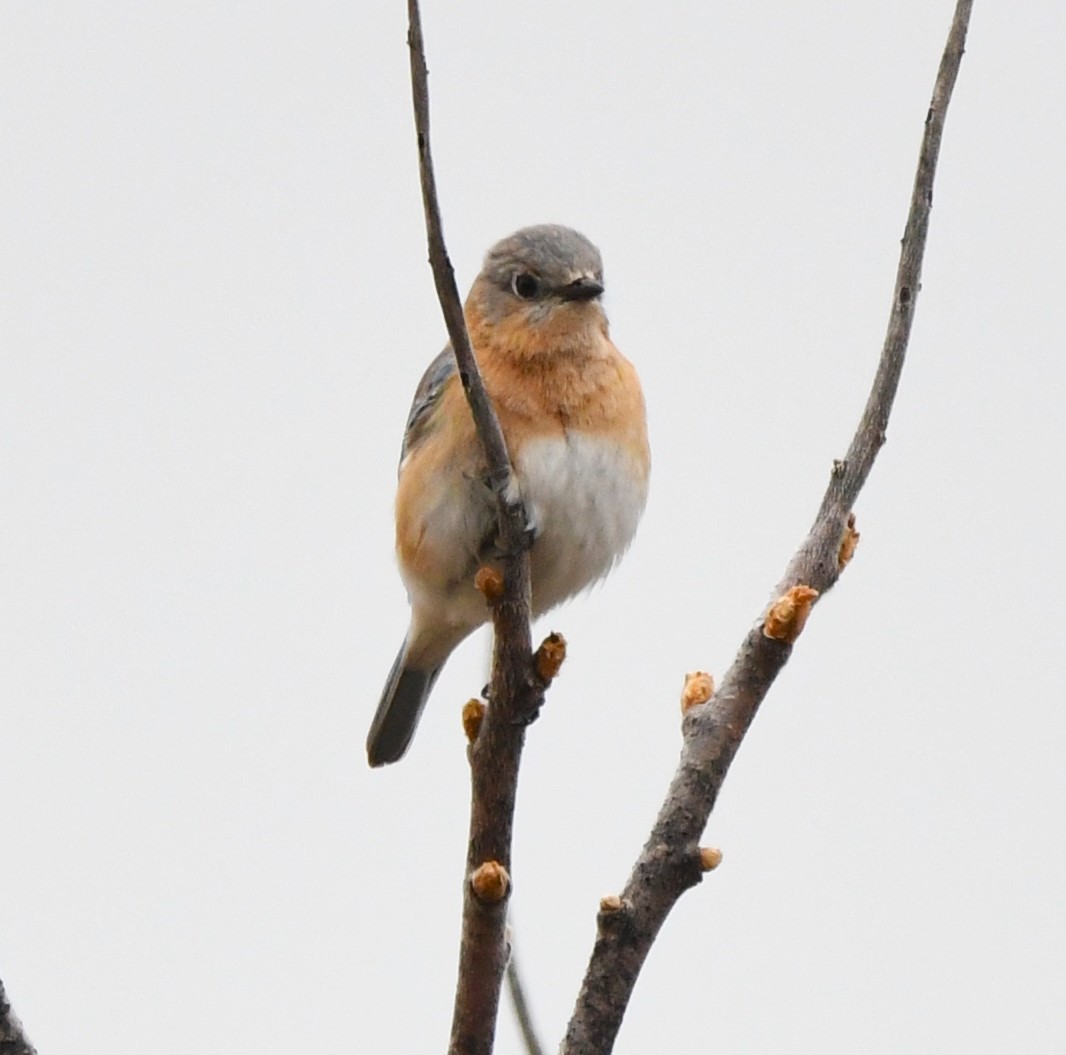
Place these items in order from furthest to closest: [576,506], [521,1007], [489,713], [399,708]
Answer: [399,708], [576,506], [489,713], [521,1007]

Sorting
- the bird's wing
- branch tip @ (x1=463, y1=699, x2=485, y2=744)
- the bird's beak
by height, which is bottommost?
branch tip @ (x1=463, y1=699, x2=485, y2=744)

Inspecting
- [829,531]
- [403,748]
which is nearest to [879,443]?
[829,531]

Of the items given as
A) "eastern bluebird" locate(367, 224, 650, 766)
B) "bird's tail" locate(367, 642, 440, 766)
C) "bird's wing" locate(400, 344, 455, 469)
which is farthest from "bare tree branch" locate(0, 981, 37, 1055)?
"bird's tail" locate(367, 642, 440, 766)

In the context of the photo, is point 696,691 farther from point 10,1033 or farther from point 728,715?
point 10,1033

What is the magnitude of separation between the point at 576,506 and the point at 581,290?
3.35 ft

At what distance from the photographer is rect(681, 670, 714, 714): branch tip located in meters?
4.17

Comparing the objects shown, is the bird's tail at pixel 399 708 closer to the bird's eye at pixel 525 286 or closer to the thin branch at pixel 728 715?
the bird's eye at pixel 525 286

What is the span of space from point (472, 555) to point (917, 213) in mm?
2217

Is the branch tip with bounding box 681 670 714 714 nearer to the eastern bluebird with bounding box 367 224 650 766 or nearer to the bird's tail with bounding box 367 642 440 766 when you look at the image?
the eastern bluebird with bounding box 367 224 650 766

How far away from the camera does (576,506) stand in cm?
567

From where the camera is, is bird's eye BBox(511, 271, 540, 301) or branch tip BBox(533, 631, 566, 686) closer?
branch tip BBox(533, 631, 566, 686)

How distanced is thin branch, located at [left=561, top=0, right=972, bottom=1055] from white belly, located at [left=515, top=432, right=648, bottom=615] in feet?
4.79

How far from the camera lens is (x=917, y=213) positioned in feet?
13.1

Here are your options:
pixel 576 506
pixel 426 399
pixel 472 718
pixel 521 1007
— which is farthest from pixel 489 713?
pixel 426 399
